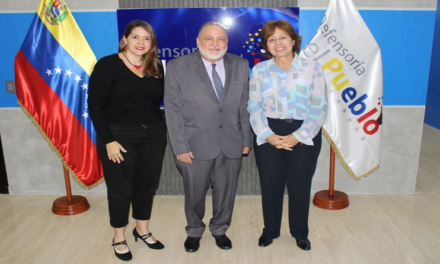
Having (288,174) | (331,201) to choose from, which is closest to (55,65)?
(288,174)

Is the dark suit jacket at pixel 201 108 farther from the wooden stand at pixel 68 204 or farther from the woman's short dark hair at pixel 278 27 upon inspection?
the wooden stand at pixel 68 204

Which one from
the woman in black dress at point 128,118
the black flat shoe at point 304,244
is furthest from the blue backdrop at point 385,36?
the black flat shoe at point 304,244

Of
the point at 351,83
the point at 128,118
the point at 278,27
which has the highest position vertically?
the point at 278,27

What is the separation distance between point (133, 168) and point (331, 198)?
69.6 inches

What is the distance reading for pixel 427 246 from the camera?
2.63 m

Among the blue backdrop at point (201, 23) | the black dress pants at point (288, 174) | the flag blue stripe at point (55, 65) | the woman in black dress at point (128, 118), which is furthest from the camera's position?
the blue backdrop at point (201, 23)

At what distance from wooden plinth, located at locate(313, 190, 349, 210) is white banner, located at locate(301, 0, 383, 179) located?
251mm

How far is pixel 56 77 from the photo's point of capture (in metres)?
3.02

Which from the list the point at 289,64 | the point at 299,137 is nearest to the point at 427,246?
the point at 299,137

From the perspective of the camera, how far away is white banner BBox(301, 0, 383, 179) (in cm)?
299

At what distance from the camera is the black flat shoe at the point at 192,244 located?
2605 millimetres

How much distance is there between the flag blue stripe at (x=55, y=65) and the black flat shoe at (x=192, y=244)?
131cm

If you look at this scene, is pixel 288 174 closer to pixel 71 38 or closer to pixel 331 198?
pixel 331 198

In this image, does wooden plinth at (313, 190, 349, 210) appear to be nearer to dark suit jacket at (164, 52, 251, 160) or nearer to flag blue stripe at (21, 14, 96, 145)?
dark suit jacket at (164, 52, 251, 160)
